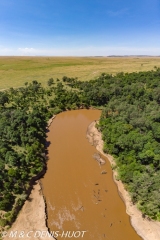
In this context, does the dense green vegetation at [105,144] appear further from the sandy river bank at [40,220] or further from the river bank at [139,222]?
the sandy river bank at [40,220]

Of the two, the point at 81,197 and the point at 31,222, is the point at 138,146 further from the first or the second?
the point at 31,222

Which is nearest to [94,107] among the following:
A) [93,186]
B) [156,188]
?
[93,186]

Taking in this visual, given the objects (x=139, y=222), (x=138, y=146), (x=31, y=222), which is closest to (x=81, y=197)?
(x=31, y=222)

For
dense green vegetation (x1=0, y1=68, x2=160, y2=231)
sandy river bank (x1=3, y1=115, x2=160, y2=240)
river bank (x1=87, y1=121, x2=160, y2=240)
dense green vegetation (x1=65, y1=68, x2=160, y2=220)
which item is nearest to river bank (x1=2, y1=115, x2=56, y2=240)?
sandy river bank (x1=3, y1=115, x2=160, y2=240)

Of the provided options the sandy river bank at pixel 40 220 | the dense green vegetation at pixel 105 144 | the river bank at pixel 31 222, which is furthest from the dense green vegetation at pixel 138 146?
the river bank at pixel 31 222

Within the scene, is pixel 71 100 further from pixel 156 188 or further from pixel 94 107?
pixel 156 188

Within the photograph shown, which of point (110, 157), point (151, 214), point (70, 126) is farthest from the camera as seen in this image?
point (70, 126)

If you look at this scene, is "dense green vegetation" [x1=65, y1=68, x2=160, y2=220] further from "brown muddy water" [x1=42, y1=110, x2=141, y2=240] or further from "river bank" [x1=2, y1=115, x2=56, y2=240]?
"river bank" [x1=2, y1=115, x2=56, y2=240]
